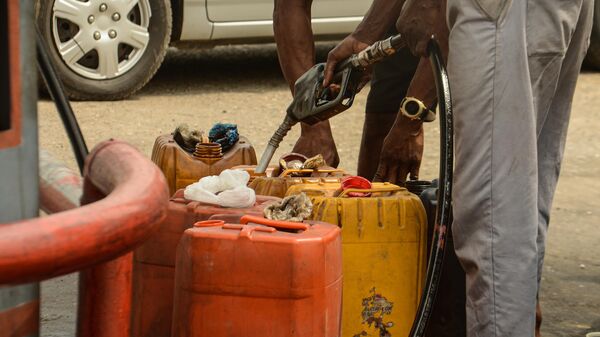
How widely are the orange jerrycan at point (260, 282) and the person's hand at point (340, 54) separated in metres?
1.00

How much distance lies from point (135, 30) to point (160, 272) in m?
5.05

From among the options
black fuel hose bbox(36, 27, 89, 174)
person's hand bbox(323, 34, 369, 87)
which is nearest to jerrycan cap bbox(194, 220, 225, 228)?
person's hand bbox(323, 34, 369, 87)

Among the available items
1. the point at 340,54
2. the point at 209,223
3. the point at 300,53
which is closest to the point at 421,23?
the point at 340,54

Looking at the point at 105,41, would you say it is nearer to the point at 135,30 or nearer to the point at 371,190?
the point at 135,30

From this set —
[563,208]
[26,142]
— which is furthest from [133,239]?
[563,208]

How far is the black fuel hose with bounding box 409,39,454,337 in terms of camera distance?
3053 mm

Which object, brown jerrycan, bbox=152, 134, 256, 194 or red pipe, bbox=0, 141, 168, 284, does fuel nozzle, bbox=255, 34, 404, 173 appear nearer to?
brown jerrycan, bbox=152, 134, 256, 194

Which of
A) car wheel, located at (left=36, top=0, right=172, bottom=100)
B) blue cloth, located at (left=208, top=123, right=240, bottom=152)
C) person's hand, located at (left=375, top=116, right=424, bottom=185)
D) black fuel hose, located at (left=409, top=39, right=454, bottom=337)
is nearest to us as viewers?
black fuel hose, located at (left=409, top=39, right=454, bottom=337)

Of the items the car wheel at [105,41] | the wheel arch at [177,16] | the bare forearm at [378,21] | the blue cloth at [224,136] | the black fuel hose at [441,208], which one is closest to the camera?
the black fuel hose at [441,208]

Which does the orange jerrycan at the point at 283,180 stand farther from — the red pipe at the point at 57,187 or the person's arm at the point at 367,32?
the red pipe at the point at 57,187

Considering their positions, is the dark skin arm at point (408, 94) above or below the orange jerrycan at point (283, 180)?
above

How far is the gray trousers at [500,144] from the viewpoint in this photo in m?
2.93

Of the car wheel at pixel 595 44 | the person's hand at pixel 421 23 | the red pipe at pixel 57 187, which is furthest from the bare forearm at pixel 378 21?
the car wheel at pixel 595 44

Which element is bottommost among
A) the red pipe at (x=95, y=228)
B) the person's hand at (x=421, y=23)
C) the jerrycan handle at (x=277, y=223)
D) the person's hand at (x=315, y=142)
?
the jerrycan handle at (x=277, y=223)
